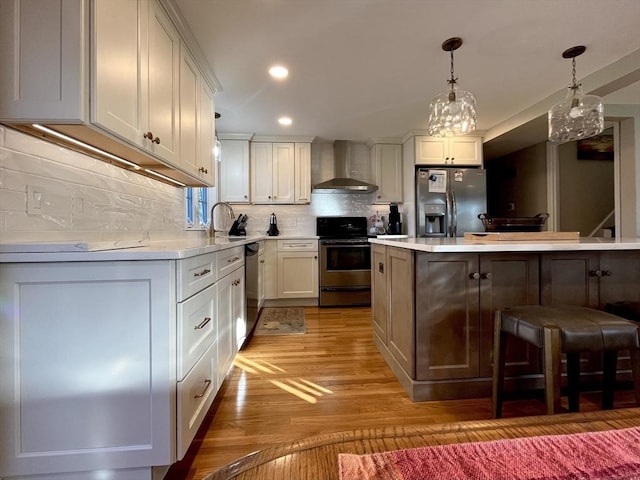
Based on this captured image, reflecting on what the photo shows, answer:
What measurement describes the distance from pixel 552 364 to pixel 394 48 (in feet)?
7.30

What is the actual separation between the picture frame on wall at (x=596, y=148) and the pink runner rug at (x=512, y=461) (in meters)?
5.42

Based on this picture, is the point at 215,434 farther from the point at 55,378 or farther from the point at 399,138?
the point at 399,138

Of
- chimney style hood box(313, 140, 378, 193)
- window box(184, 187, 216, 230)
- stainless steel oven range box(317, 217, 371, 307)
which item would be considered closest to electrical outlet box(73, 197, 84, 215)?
window box(184, 187, 216, 230)

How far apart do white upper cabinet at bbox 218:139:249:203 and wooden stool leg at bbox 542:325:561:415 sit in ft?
12.1

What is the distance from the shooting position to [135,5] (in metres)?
1.39

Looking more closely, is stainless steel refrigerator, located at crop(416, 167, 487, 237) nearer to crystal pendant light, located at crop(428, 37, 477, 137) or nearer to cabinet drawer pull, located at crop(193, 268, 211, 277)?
crystal pendant light, located at crop(428, 37, 477, 137)

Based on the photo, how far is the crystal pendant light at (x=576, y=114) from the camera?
2.40 metres

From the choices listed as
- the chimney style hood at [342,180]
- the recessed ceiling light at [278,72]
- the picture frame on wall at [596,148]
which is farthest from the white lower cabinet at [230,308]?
the picture frame on wall at [596,148]

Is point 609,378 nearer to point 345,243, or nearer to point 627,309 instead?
point 627,309

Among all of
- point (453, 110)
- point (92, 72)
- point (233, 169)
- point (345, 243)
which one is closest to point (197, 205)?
point (233, 169)

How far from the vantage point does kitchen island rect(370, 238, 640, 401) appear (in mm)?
1645

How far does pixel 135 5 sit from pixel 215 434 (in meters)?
2.10

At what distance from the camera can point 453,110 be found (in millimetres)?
2215

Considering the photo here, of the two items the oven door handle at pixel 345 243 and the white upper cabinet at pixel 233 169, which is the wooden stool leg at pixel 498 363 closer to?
the oven door handle at pixel 345 243
